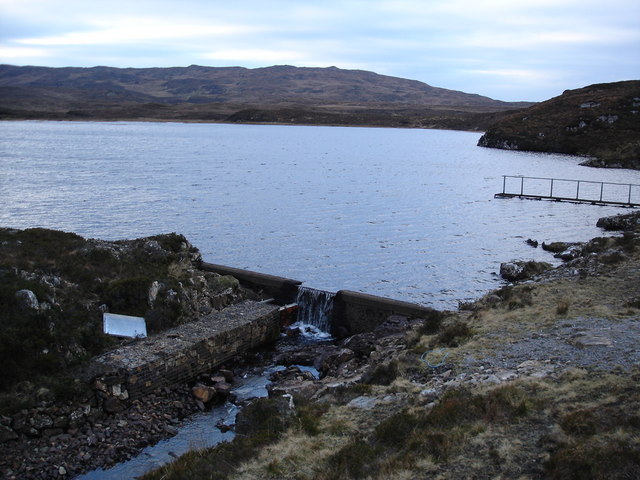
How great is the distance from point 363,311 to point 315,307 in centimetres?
230

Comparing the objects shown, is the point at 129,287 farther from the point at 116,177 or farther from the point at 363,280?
the point at 116,177

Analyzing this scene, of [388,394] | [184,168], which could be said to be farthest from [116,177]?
[388,394]

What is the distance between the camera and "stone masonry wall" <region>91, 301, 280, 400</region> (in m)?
17.2

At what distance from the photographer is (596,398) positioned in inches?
480

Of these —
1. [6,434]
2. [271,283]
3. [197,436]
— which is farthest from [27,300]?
[271,283]

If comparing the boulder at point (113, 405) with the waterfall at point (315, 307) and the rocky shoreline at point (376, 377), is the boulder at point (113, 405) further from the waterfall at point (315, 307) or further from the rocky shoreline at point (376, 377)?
the waterfall at point (315, 307)

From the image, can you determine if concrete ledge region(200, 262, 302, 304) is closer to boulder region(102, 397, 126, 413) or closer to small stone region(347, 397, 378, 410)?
boulder region(102, 397, 126, 413)

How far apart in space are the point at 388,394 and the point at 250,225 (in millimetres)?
30298

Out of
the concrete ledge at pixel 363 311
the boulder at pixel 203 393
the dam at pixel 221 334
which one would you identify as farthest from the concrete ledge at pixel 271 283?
the boulder at pixel 203 393

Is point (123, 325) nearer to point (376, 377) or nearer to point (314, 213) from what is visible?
point (376, 377)

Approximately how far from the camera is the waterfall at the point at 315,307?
86.3 feet

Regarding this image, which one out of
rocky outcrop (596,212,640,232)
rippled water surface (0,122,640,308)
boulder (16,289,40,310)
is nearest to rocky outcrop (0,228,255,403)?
boulder (16,289,40,310)

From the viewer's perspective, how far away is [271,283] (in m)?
28.0

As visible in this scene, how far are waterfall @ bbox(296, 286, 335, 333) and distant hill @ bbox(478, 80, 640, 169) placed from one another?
231 feet
